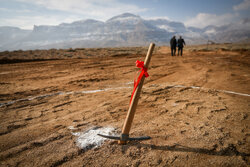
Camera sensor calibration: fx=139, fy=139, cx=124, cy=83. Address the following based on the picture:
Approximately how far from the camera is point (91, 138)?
7.67 feet

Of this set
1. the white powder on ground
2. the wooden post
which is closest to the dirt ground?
the white powder on ground

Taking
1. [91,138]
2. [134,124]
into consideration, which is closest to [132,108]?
[134,124]

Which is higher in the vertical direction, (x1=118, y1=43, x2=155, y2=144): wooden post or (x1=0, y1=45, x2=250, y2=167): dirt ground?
(x1=118, y1=43, x2=155, y2=144): wooden post

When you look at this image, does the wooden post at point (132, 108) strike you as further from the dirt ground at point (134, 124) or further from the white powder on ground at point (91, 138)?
the white powder on ground at point (91, 138)

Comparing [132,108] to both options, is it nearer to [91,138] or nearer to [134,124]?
[134,124]

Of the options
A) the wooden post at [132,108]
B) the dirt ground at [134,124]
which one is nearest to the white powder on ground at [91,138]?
the dirt ground at [134,124]

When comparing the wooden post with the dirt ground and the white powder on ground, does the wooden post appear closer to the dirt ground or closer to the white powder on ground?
the dirt ground

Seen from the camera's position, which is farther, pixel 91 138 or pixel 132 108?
pixel 91 138

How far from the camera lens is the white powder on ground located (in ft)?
7.27

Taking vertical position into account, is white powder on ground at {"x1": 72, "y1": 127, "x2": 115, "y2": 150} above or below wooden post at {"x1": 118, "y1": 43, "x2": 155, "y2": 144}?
below

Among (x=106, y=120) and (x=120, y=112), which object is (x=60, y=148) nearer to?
(x=106, y=120)

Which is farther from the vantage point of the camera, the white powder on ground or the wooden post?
the white powder on ground

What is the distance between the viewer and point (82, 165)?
187cm

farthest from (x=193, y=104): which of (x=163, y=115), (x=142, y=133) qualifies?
(x=142, y=133)
